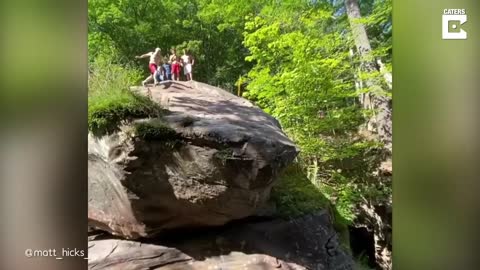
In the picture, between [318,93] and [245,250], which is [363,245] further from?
[318,93]

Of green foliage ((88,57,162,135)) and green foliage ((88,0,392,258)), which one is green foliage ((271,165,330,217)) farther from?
green foliage ((88,57,162,135))

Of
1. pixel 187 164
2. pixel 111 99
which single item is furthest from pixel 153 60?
pixel 187 164

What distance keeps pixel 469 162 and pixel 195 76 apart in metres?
1.29

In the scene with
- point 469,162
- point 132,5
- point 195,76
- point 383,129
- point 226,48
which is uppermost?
point 132,5

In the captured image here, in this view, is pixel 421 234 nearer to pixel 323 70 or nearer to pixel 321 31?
pixel 323 70

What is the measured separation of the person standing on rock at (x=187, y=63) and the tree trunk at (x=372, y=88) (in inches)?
29.6

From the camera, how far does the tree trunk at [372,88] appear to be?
188 centimetres

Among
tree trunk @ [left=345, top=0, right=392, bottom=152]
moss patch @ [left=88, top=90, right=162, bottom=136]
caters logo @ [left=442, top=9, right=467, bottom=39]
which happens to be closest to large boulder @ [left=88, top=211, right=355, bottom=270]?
tree trunk @ [left=345, top=0, right=392, bottom=152]

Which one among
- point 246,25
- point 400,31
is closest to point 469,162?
point 400,31

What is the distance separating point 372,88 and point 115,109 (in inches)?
46.7

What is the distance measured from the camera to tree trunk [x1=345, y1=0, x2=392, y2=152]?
188 cm

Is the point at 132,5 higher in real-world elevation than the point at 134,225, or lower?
higher

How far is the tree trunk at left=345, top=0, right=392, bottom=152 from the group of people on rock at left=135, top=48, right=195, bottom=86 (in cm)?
76

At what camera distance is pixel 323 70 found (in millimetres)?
1921
